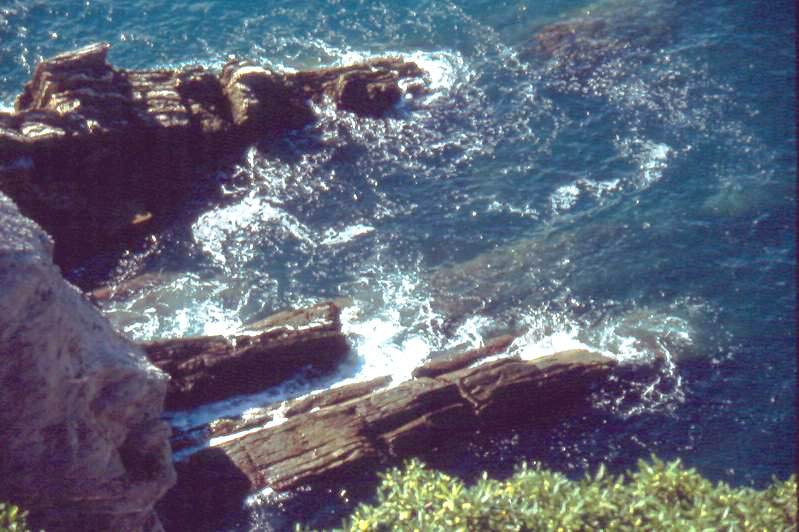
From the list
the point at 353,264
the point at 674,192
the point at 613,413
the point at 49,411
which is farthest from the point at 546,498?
the point at 674,192

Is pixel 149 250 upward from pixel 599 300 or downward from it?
upward

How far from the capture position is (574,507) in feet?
39.9

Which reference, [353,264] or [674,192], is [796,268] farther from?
[353,264]

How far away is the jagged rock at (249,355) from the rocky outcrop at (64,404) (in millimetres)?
4922

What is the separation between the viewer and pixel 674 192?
31094 millimetres

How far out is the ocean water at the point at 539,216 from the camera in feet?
79.0

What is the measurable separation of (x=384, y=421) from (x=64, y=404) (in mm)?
8956

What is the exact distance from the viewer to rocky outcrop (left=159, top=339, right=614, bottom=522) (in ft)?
71.3

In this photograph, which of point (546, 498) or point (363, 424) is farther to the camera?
point (363, 424)

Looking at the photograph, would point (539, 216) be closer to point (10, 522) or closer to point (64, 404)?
point (64, 404)

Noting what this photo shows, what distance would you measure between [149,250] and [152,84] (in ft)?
26.7

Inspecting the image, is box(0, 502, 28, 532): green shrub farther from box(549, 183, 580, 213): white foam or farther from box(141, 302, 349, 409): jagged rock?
box(549, 183, 580, 213): white foam

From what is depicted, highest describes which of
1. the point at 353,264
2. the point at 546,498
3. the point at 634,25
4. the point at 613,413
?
the point at 634,25

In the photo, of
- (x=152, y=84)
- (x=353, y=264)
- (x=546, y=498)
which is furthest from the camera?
(x=152, y=84)
